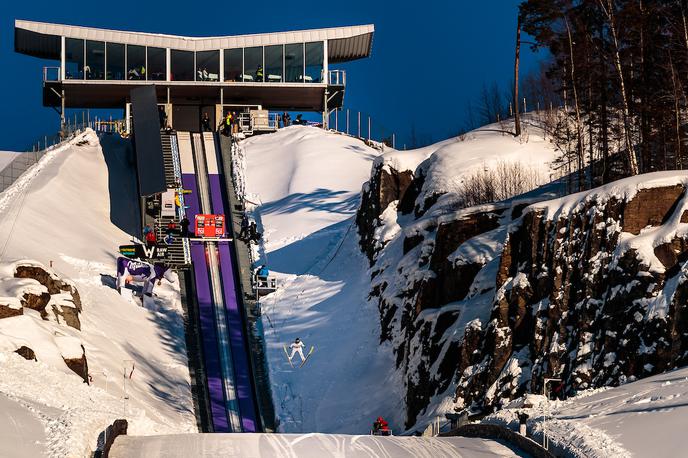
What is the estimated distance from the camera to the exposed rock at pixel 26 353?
35469 millimetres

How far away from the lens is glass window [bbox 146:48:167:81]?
77.6 metres

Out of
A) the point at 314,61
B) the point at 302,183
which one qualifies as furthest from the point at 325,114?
the point at 302,183

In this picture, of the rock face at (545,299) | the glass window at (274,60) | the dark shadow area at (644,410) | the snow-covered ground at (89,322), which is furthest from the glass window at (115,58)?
the dark shadow area at (644,410)

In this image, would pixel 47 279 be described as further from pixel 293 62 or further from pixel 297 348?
pixel 293 62

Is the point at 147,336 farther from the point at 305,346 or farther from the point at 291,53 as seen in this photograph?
the point at 291,53

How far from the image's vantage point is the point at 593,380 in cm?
3406

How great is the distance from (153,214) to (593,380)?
94.3ft

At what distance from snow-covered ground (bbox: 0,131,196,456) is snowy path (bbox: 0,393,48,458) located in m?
0.17

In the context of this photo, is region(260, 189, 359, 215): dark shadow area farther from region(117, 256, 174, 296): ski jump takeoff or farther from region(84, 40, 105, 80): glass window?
region(84, 40, 105, 80): glass window

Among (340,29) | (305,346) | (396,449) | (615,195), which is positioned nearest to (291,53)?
(340,29)

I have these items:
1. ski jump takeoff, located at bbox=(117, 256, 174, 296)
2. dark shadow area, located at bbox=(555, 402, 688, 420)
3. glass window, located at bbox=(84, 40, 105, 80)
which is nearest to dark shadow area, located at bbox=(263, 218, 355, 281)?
ski jump takeoff, located at bbox=(117, 256, 174, 296)

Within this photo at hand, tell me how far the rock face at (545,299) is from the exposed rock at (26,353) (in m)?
10.6

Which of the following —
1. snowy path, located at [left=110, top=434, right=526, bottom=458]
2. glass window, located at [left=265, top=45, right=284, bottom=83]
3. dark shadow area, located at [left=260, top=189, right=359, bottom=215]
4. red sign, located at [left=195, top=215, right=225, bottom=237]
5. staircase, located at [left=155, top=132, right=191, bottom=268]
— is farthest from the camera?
glass window, located at [left=265, top=45, right=284, bottom=83]

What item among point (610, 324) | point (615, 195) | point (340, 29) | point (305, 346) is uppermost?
point (340, 29)
